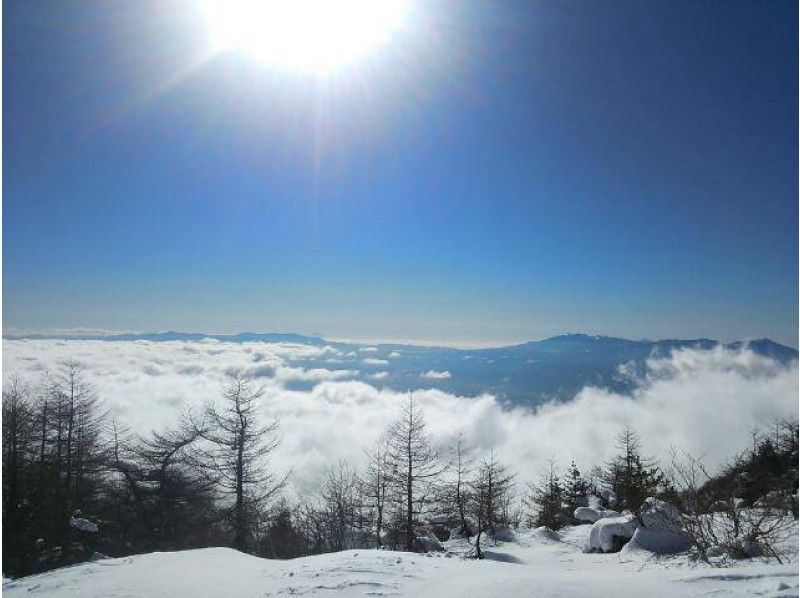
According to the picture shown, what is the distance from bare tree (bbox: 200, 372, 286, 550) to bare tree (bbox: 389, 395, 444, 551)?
696 centimetres

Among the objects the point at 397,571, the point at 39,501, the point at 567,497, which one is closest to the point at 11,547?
the point at 39,501

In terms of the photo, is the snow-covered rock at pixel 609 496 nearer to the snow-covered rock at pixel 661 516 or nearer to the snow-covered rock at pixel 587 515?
the snow-covered rock at pixel 587 515

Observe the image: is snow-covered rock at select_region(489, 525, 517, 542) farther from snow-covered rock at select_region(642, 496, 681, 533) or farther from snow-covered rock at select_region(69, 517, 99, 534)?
snow-covered rock at select_region(69, 517, 99, 534)

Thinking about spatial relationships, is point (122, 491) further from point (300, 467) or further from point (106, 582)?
point (300, 467)

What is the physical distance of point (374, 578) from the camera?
36.2 ft

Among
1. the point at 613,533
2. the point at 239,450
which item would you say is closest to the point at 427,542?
the point at 613,533

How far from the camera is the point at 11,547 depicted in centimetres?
1677

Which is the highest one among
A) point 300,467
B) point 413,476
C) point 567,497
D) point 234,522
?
point 413,476

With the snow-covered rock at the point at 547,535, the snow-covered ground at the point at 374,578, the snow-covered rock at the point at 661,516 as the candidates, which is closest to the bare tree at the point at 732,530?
the snow-covered ground at the point at 374,578

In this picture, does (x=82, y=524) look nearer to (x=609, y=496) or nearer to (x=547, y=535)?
(x=547, y=535)

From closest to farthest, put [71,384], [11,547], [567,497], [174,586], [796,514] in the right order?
[174,586] < [796,514] < [11,547] < [71,384] < [567,497]

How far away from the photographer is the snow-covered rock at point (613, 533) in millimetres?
19297

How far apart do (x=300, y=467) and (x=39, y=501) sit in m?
188

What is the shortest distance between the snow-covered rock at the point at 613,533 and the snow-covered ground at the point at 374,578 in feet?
12.8
